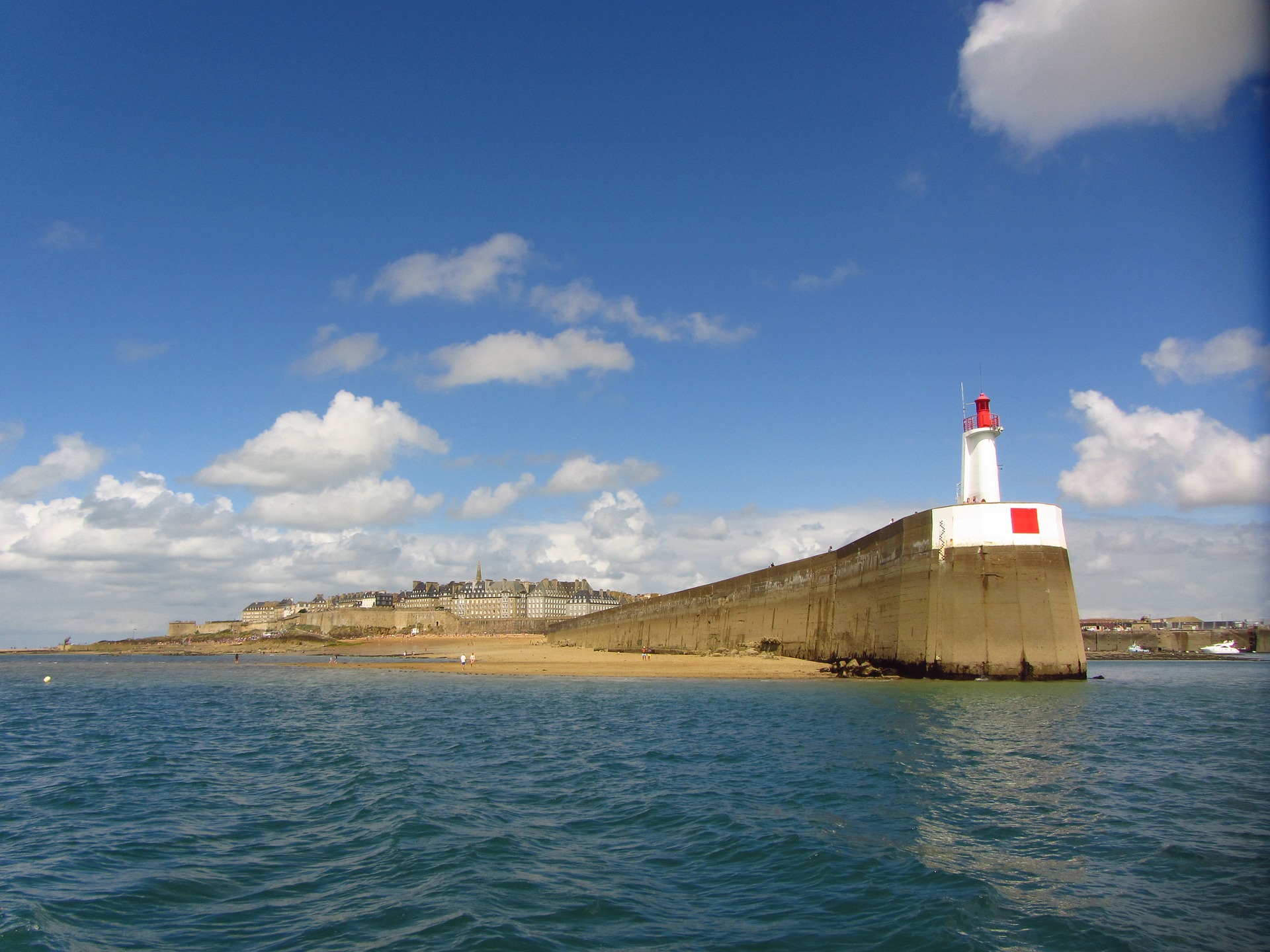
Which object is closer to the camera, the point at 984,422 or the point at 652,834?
the point at 652,834

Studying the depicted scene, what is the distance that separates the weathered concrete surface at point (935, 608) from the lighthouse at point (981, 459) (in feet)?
12.9

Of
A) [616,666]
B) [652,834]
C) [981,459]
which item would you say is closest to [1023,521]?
[981,459]

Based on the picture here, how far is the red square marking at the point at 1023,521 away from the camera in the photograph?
33.8 meters

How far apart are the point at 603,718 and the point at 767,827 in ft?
47.2

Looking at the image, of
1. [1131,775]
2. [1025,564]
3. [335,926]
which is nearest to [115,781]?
[335,926]

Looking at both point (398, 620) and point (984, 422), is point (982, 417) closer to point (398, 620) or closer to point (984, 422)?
point (984, 422)

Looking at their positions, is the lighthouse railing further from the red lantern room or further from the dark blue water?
the dark blue water

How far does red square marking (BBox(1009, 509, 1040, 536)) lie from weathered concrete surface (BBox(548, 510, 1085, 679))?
2.95 ft

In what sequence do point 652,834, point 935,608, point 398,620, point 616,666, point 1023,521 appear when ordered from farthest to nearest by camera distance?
point 398,620 → point 616,666 → point 935,608 → point 1023,521 → point 652,834

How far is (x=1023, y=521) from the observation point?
33875mm

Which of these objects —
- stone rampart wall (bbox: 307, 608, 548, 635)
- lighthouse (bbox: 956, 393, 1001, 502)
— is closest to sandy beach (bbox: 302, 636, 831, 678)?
lighthouse (bbox: 956, 393, 1001, 502)

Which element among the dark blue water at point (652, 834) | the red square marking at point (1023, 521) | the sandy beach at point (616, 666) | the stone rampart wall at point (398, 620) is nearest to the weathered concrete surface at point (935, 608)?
the red square marking at point (1023, 521)

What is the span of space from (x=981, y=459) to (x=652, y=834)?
3277 centimetres

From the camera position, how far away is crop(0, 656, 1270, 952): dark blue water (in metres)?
7.98
